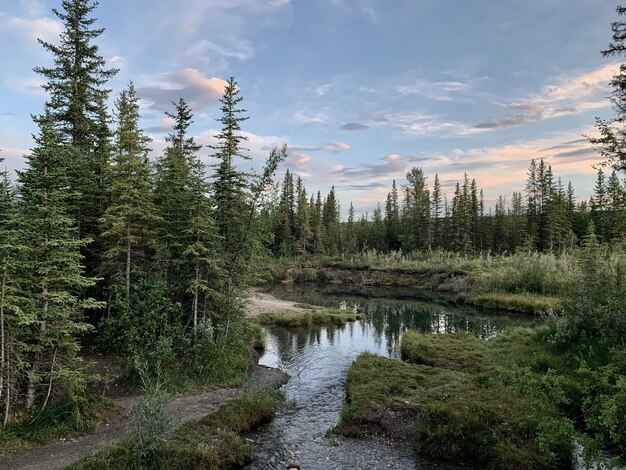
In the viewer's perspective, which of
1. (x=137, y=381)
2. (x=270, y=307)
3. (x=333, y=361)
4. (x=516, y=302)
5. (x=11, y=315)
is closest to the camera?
(x=11, y=315)

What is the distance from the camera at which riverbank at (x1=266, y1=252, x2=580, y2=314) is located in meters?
34.5

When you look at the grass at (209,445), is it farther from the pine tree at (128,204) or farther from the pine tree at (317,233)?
the pine tree at (317,233)

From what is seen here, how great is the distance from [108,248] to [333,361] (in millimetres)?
11215

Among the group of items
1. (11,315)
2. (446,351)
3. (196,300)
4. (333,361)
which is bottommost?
(333,361)

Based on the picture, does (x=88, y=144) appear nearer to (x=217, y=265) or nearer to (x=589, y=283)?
(x=217, y=265)

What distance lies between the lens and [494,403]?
10.9 meters

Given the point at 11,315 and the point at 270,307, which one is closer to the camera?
the point at 11,315

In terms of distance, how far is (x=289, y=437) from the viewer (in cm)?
1116

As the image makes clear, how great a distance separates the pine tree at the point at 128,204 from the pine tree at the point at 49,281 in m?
3.70

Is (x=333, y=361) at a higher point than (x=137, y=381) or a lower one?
lower

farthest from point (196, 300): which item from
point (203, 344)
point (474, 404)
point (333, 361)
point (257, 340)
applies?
point (474, 404)

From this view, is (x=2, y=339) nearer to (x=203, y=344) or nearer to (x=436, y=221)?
(x=203, y=344)

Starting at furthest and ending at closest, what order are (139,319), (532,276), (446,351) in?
(532,276), (446,351), (139,319)

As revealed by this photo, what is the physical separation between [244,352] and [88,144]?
12.3 metres
